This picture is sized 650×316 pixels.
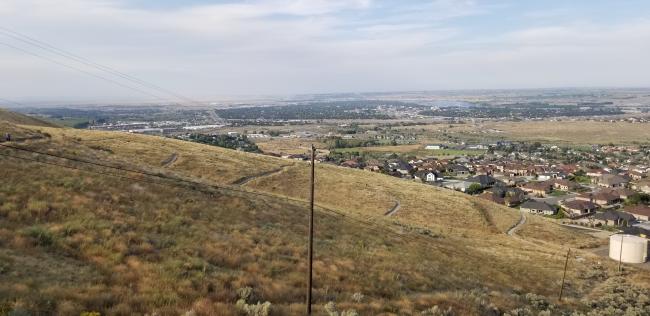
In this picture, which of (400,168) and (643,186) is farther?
(400,168)

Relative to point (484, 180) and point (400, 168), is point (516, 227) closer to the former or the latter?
point (484, 180)

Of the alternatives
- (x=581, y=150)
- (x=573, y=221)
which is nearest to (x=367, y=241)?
(x=573, y=221)

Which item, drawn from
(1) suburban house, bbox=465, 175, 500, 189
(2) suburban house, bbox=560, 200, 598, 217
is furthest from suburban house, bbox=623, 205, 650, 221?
(1) suburban house, bbox=465, 175, 500, 189

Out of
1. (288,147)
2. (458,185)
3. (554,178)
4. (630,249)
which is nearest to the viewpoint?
(630,249)

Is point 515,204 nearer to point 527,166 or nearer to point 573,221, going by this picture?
point 573,221

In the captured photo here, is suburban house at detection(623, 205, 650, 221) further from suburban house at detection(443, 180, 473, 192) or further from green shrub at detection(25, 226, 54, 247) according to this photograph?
green shrub at detection(25, 226, 54, 247)

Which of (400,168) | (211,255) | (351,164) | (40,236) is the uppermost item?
(40,236)

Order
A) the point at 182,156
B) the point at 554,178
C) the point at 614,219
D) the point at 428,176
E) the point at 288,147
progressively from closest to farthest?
the point at 182,156 → the point at 614,219 → the point at 428,176 → the point at 554,178 → the point at 288,147

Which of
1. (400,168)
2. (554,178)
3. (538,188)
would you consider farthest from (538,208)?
(400,168)
